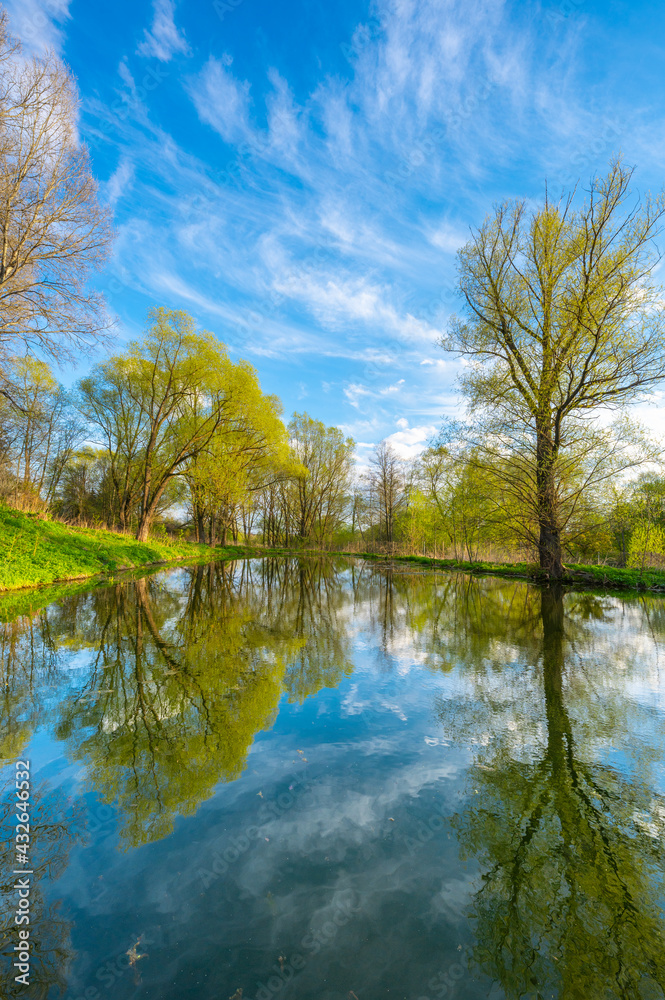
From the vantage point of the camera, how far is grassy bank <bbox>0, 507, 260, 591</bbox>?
10695 millimetres

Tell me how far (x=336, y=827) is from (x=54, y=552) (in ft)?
44.8

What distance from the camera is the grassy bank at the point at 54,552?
10695mm

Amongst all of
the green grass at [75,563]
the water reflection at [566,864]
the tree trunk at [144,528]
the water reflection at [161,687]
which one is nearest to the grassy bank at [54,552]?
the green grass at [75,563]

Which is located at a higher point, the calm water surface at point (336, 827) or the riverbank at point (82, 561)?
the riverbank at point (82, 561)

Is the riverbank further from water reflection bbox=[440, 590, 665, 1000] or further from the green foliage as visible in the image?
water reflection bbox=[440, 590, 665, 1000]

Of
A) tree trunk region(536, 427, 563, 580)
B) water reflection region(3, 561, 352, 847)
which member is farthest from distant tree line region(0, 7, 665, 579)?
water reflection region(3, 561, 352, 847)

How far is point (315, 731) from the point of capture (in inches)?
136

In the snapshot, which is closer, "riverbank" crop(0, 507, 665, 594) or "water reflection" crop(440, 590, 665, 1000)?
"water reflection" crop(440, 590, 665, 1000)

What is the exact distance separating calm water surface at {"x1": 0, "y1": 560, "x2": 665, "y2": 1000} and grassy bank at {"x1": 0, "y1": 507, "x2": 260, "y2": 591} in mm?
6838

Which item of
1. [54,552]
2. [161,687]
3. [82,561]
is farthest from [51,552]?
[161,687]

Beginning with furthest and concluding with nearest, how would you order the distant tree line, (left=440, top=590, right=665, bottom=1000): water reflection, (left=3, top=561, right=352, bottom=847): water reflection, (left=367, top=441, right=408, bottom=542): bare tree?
(left=367, top=441, right=408, bottom=542): bare tree, the distant tree line, (left=3, top=561, right=352, bottom=847): water reflection, (left=440, top=590, right=665, bottom=1000): water reflection

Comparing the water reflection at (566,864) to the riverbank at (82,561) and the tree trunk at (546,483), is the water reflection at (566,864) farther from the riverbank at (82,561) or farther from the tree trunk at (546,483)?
the riverbank at (82,561)

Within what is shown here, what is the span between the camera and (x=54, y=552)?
500 inches

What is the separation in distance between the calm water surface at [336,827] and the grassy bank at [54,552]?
684 cm
